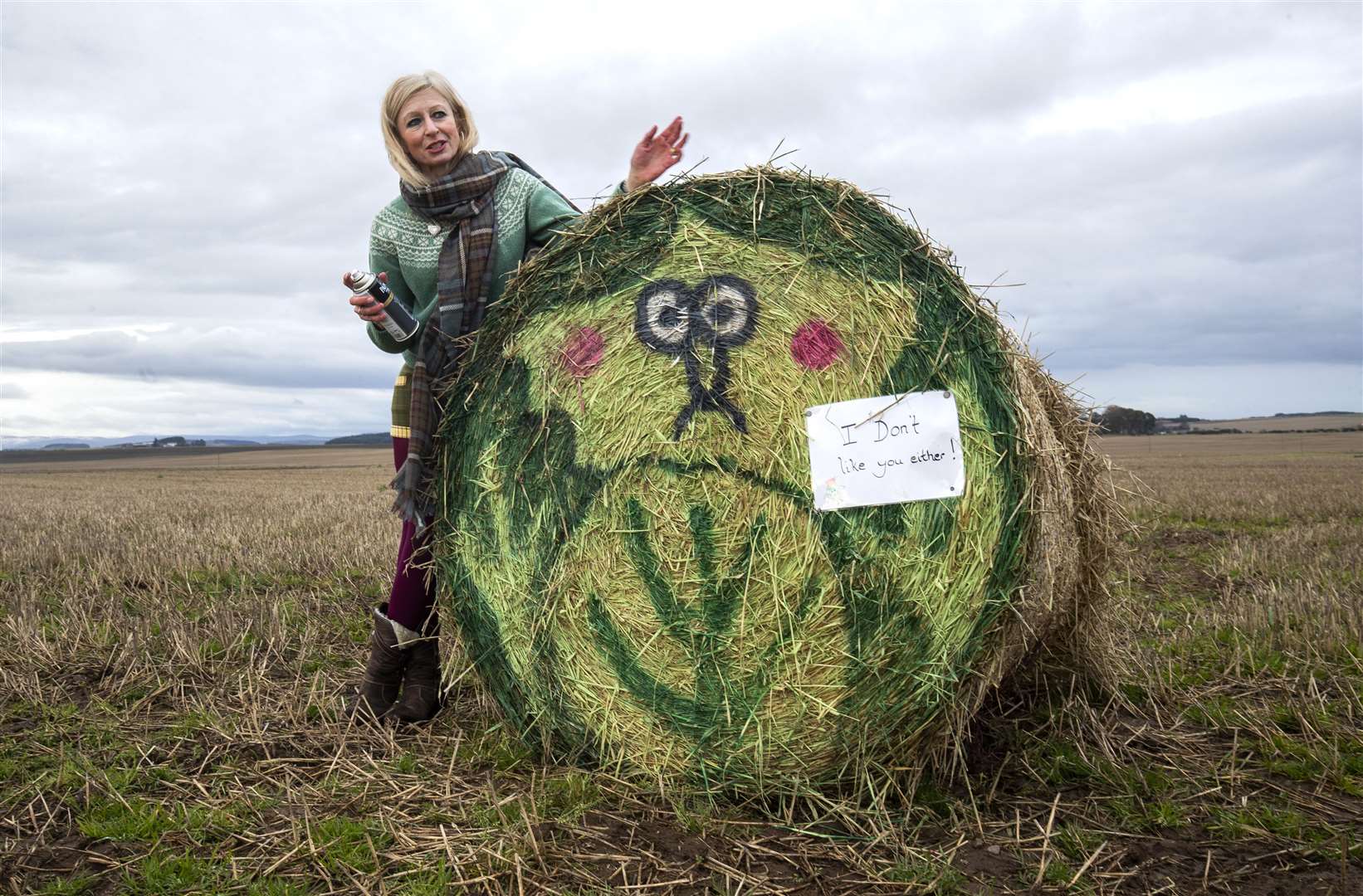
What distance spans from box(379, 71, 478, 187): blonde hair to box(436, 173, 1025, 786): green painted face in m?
0.78

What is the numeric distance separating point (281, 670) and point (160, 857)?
5.66ft

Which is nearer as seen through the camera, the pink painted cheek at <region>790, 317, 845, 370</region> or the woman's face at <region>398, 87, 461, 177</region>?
the pink painted cheek at <region>790, 317, 845, 370</region>

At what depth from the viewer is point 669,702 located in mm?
2871

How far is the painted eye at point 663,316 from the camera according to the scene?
2889mm

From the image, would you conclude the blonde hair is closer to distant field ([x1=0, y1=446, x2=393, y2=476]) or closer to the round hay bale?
the round hay bale

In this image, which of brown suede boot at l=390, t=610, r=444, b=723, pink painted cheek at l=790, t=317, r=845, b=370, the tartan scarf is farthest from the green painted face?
brown suede boot at l=390, t=610, r=444, b=723

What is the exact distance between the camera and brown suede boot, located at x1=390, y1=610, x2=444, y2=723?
3650mm

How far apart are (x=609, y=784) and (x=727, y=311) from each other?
5.00 ft

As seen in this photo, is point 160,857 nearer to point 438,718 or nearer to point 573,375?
point 438,718

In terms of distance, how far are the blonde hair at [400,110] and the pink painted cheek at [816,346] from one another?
1548mm

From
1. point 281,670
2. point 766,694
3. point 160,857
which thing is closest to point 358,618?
point 281,670

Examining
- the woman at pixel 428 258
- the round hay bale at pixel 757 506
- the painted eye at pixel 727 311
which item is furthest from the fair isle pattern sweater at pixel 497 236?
the painted eye at pixel 727 311

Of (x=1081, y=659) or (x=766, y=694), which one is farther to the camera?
(x=1081, y=659)

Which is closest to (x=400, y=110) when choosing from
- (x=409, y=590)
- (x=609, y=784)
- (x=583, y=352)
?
(x=583, y=352)
